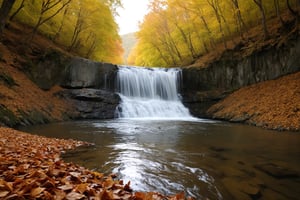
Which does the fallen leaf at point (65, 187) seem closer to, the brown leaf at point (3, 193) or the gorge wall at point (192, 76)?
the brown leaf at point (3, 193)

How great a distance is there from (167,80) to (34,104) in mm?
10915

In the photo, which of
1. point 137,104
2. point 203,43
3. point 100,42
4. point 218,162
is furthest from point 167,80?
point 218,162

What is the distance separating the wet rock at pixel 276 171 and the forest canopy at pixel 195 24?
11372 millimetres

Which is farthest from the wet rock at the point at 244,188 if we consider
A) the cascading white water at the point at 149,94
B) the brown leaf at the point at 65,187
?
the cascading white water at the point at 149,94

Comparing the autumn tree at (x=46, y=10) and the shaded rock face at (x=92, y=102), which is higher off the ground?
the autumn tree at (x=46, y=10)

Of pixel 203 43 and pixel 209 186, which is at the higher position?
pixel 203 43

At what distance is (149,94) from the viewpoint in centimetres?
1777

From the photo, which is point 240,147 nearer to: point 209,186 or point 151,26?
point 209,186

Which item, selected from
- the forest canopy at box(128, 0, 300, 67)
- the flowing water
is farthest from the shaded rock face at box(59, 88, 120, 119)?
the forest canopy at box(128, 0, 300, 67)

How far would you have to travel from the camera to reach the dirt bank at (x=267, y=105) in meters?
9.08

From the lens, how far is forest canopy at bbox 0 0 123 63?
500 inches

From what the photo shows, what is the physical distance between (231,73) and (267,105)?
5744mm

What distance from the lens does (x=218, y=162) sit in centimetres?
421

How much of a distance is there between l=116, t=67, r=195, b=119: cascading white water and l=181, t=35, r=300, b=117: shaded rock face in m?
0.93
